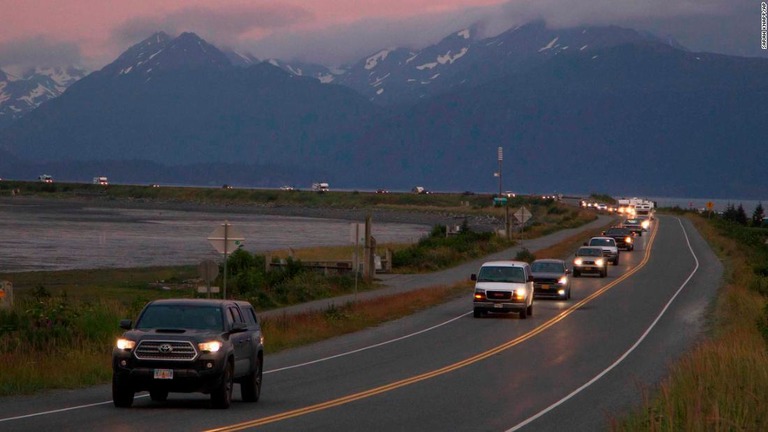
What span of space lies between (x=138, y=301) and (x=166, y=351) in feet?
49.7

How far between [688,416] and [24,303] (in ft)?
74.2

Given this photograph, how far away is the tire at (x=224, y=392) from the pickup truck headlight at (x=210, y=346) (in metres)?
0.35

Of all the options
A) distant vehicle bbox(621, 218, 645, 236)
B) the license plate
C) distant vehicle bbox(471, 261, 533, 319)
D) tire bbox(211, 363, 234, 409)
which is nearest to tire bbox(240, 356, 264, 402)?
tire bbox(211, 363, 234, 409)

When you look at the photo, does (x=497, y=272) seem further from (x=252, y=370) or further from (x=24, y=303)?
(x=252, y=370)

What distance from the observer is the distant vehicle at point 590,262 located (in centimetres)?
5800

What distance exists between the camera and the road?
16.4m

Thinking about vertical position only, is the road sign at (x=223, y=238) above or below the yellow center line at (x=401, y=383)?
above

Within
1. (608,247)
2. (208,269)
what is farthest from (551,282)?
(608,247)

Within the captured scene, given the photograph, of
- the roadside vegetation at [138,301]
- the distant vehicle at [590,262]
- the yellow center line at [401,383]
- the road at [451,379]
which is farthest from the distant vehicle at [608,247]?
the yellow center line at [401,383]

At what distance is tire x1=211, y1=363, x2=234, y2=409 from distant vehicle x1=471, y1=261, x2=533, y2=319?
2038 cm

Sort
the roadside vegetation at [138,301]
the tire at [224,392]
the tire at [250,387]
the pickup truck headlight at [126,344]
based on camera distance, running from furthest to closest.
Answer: the roadside vegetation at [138,301]
the tire at [250,387]
the tire at [224,392]
the pickup truck headlight at [126,344]

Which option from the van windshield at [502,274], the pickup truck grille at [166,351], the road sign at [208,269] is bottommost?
the pickup truck grille at [166,351]

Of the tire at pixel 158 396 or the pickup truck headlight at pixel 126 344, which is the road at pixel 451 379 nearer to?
the tire at pixel 158 396

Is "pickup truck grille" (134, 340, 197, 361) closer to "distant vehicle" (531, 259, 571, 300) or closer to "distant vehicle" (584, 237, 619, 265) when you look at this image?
"distant vehicle" (531, 259, 571, 300)
